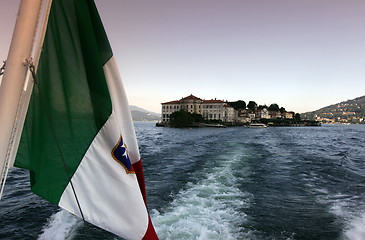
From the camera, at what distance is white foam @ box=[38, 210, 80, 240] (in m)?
4.96

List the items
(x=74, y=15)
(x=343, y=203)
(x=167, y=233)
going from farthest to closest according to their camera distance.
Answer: (x=343, y=203)
(x=167, y=233)
(x=74, y=15)

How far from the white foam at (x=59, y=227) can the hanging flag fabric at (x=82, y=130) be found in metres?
4.22

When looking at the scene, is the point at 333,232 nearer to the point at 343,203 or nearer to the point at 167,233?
the point at 343,203

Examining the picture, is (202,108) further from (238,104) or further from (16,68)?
(16,68)

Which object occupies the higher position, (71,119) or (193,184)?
(71,119)

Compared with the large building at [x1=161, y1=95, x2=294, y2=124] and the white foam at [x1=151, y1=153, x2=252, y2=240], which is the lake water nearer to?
the white foam at [x1=151, y1=153, x2=252, y2=240]

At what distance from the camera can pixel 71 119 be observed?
146 cm

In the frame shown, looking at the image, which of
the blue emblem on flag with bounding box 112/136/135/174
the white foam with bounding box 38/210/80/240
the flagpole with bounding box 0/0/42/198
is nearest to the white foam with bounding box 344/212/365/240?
the blue emblem on flag with bounding box 112/136/135/174

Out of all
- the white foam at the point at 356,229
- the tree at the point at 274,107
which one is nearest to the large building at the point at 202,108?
the tree at the point at 274,107

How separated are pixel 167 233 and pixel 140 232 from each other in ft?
12.6

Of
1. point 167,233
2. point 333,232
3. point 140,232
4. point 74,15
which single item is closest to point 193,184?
point 167,233

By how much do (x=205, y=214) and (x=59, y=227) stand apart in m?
3.54

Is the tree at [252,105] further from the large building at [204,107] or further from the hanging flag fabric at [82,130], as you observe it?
the hanging flag fabric at [82,130]

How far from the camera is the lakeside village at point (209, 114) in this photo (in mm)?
83812
